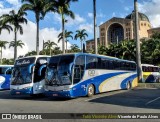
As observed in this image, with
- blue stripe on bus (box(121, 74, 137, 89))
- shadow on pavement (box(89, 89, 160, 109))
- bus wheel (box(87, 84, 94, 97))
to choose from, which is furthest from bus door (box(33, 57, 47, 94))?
blue stripe on bus (box(121, 74, 137, 89))

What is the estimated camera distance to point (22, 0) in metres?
45.7

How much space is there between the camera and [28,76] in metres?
21.9

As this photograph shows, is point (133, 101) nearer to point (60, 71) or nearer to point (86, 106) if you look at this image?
point (86, 106)

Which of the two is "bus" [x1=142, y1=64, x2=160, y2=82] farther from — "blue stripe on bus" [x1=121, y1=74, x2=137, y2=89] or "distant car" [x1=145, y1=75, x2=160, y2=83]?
"blue stripe on bus" [x1=121, y1=74, x2=137, y2=89]

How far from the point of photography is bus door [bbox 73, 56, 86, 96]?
20.2 meters

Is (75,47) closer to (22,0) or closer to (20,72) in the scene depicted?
(22,0)

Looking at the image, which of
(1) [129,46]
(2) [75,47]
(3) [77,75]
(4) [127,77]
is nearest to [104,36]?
(2) [75,47]

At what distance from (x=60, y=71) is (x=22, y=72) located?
11.4 feet

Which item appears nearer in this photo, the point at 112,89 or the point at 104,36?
the point at 112,89

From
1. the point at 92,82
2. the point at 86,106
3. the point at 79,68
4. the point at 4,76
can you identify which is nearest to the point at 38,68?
the point at 79,68

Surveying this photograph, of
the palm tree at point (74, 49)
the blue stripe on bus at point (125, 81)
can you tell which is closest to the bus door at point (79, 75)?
the blue stripe on bus at point (125, 81)

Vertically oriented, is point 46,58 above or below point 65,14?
below

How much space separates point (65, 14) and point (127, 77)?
19.1 metres

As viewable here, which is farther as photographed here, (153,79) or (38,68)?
(153,79)
